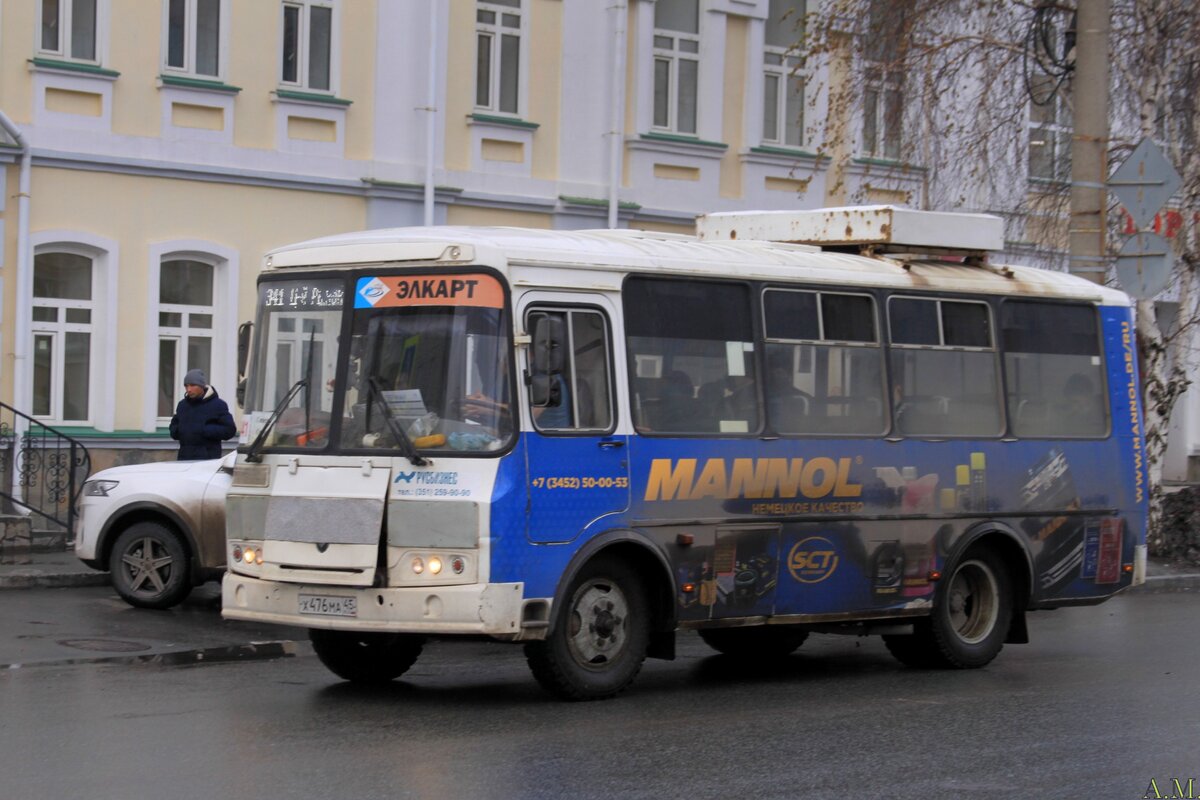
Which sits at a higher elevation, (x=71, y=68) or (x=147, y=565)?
(x=71, y=68)

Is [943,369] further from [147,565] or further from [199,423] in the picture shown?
[199,423]

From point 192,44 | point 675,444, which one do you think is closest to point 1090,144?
point 675,444

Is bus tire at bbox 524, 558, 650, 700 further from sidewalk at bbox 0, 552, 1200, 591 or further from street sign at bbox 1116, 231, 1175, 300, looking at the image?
street sign at bbox 1116, 231, 1175, 300

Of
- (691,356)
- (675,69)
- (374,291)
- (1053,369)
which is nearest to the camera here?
(374,291)

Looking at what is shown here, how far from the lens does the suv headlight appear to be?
47.6ft

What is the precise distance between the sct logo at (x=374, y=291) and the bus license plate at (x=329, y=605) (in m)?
1.68

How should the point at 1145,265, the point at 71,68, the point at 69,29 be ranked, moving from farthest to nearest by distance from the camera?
the point at 69,29, the point at 71,68, the point at 1145,265

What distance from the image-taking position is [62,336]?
20.0m

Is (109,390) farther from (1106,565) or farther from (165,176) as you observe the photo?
(1106,565)

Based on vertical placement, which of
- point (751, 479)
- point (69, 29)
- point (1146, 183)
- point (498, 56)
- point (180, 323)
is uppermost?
point (498, 56)

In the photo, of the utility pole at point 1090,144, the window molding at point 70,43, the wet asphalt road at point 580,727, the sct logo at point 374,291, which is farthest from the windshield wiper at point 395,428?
the window molding at point 70,43

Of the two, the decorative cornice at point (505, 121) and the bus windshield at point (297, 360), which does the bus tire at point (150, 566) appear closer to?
the bus windshield at point (297, 360)

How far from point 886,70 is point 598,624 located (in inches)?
494

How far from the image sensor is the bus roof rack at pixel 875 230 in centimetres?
1247
